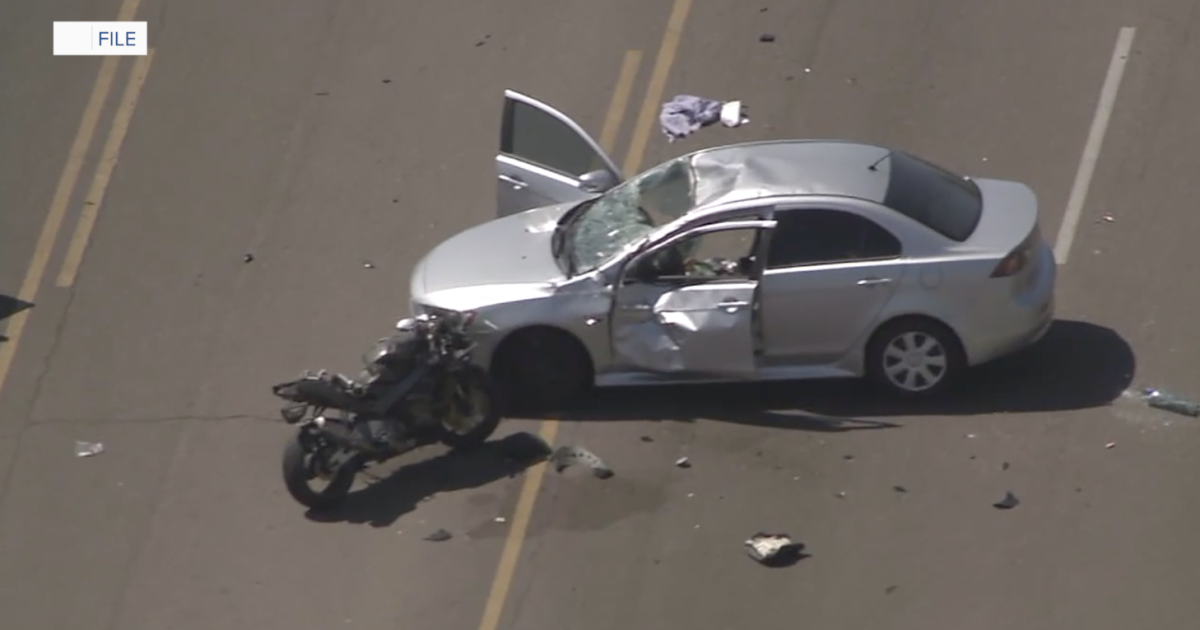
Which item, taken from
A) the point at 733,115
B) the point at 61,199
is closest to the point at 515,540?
the point at 733,115

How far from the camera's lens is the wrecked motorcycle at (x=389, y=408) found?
37.7ft

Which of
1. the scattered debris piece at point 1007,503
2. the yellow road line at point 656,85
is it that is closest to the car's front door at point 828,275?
the scattered debris piece at point 1007,503

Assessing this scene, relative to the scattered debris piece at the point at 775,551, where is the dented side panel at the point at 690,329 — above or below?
above

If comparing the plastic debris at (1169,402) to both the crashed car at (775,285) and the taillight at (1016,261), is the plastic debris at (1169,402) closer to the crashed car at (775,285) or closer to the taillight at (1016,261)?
the crashed car at (775,285)

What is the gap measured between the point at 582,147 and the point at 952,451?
3.75m

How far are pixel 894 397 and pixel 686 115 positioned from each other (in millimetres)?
4214

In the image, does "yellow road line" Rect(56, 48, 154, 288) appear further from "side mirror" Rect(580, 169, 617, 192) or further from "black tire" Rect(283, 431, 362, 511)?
"side mirror" Rect(580, 169, 617, 192)

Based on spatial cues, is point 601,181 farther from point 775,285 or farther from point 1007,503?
point 1007,503

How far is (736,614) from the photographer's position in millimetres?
Result: 10109

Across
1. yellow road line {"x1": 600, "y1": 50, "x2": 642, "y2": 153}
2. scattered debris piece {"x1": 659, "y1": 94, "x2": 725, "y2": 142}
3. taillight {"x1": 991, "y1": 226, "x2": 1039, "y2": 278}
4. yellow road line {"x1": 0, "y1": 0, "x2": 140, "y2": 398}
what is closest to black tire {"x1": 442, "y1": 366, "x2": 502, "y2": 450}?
taillight {"x1": 991, "y1": 226, "x2": 1039, "y2": 278}

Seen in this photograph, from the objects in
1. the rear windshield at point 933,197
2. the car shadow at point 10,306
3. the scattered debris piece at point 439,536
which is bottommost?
the car shadow at point 10,306

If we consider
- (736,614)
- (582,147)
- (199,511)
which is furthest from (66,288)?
(736,614)

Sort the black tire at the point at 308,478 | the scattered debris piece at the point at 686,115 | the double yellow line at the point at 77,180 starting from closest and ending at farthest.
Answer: the black tire at the point at 308,478 → the double yellow line at the point at 77,180 → the scattered debris piece at the point at 686,115

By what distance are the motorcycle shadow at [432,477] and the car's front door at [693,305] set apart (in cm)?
95
